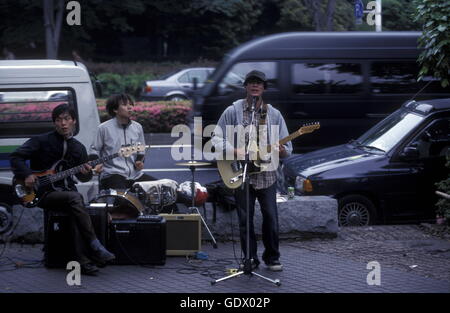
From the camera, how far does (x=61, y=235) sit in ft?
27.7

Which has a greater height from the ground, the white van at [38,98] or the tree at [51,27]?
the tree at [51,27]

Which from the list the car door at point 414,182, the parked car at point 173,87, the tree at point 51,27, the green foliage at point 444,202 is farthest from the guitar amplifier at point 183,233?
the tree at point 51,27

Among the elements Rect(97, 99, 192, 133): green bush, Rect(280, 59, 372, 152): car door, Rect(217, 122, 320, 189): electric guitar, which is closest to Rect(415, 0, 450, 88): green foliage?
Rect(217, 122, 320, 189): electric guitar

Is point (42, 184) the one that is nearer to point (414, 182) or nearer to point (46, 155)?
point (46, 155)

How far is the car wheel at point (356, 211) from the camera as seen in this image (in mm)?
10805

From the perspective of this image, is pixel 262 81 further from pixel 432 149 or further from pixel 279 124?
pixel 432 149

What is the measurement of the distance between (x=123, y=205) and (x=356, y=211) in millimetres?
3437

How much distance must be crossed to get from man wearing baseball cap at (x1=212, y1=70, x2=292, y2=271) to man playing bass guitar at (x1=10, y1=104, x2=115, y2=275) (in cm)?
143

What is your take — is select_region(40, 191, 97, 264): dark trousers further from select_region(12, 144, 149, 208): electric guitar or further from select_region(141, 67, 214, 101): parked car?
select_region(141, 67, 214, 101): parked car

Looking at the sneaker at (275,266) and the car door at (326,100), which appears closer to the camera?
the sneaker at (275,266)

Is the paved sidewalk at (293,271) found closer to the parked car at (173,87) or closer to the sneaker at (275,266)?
the sneaker at (275,266)

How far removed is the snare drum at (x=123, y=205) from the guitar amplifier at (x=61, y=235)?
0.36m

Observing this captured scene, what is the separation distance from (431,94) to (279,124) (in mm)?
8823

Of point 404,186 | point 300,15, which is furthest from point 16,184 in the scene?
point 300,15
